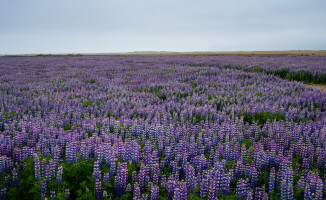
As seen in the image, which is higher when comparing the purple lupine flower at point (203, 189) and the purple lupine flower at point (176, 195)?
the purple lupine flower at point (176, 195)

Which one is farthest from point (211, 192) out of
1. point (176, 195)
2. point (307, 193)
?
point (307, 193)

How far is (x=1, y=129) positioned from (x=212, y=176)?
18.1 feet

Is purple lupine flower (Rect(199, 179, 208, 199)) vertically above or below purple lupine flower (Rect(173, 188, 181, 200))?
below

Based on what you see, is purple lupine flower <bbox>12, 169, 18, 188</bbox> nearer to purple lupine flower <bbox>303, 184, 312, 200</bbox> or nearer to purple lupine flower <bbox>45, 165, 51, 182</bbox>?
purple lupine flower <bbox>45, 165, 51, 182</bbox>

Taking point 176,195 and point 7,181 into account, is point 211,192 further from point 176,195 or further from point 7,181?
point 7,181

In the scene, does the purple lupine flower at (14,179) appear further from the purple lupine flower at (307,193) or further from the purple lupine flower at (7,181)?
the purple lupine flower at (307,193)

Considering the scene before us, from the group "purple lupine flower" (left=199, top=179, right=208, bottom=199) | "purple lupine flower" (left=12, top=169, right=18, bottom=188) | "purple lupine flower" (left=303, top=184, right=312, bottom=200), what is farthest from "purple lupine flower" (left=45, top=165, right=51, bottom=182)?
"purple lupine flower" (left=303, top=184, right=312, bottom=200)

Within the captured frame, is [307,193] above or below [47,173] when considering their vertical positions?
below

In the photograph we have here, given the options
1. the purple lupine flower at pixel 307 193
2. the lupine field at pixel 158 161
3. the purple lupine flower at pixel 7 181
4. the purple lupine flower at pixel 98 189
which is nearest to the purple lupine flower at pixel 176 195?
the lupine field at pixel 158 161

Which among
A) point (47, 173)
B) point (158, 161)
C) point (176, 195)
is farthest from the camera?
point (158, 161)

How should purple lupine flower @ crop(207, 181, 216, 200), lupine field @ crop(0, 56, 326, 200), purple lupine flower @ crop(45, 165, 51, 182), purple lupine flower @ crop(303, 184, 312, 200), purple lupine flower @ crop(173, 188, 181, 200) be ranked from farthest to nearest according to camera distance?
purple lupine flower @ crop(45, 165, 51, 182)
lupine field @ crop(0, 56, 326, 200)
purple lupine flower @ crop(303, 184, 312, 200)
purple lupine flower @ crop(207, 181, 216, 200)
purple lupine flower @ crop(173, 188, 181, 200)

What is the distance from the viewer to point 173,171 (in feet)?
12.8

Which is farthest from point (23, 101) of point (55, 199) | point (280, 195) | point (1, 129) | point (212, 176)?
point (280, 195)

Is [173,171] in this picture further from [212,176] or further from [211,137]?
[211,137]
